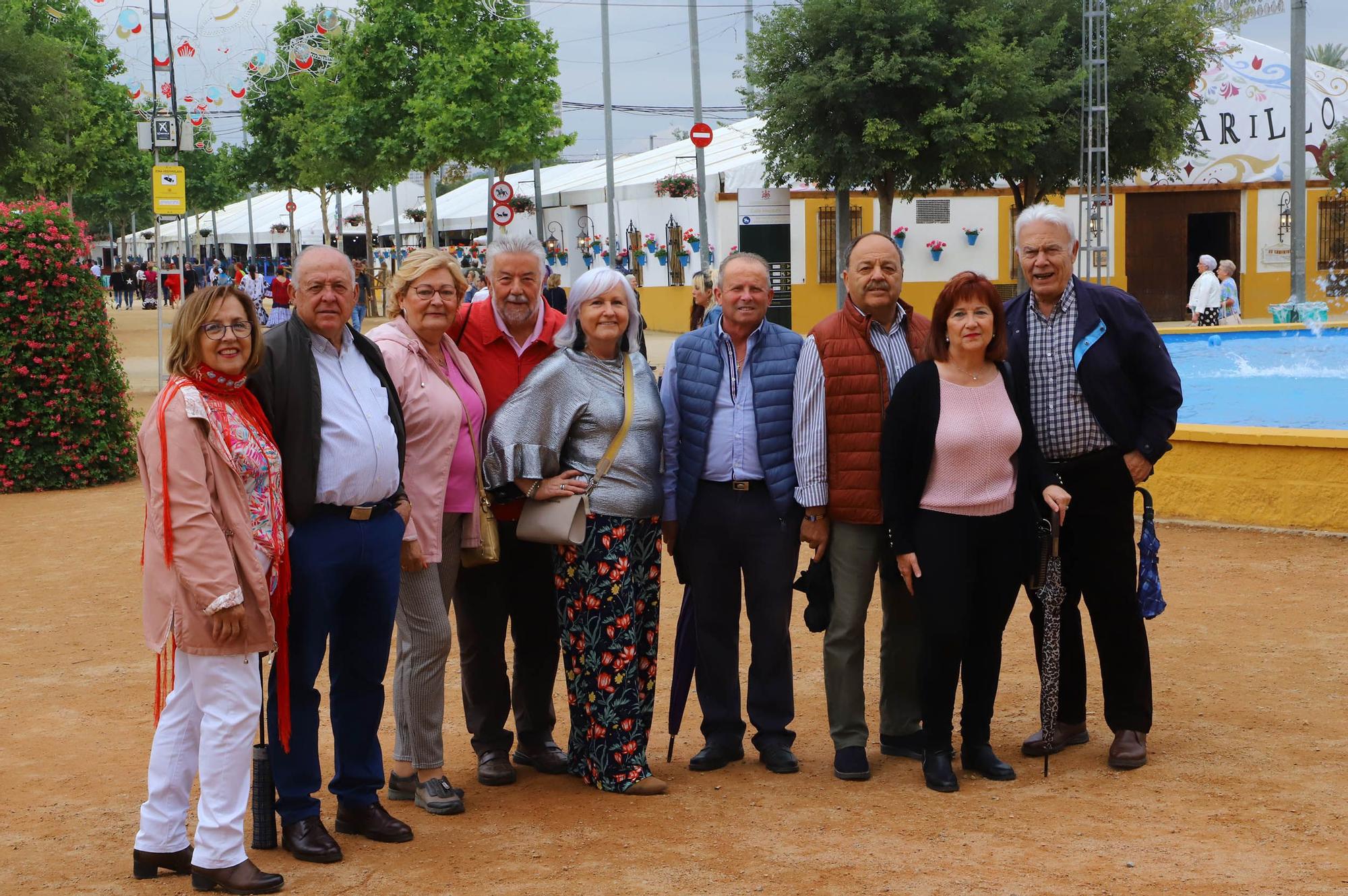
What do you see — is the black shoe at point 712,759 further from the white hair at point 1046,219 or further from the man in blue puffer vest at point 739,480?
the white hair at point 1046,219

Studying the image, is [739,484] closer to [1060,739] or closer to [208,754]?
[1060,739]

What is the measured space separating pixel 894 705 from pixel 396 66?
2976 cm

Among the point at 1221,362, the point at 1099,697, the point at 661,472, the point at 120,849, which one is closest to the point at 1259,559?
the point at 1099,697

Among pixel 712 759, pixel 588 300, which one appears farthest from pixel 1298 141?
pixel 588 300

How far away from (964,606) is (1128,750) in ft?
2.78

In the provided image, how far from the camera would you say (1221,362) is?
18531mm

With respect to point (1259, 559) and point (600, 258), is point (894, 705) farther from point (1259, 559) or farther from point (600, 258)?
point (600, 258)

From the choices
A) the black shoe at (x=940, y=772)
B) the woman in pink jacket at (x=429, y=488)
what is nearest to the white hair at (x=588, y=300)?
the woman in pink jacket at (x=429, y=488)

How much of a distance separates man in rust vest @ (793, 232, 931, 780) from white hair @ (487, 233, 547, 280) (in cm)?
100

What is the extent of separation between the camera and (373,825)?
4.53 m

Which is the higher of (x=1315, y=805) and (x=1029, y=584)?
(x=1029, y=584)

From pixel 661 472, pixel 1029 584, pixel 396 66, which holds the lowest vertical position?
pixel 1029 584

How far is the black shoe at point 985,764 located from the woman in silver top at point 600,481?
1082 mm

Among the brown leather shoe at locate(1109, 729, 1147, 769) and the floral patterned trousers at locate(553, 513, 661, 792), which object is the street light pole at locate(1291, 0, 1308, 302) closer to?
the brown leather shoe at locate(1109, 729, 1147, 769)
